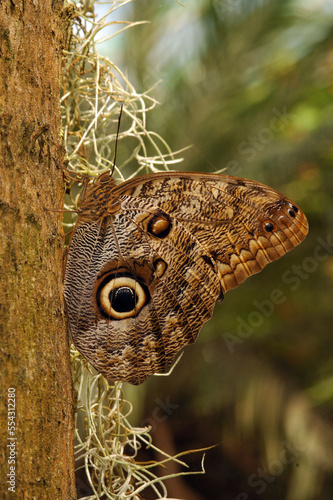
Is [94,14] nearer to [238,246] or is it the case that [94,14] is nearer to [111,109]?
[111,109]

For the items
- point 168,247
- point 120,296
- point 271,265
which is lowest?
point 120,296

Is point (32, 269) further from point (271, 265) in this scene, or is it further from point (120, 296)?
point (271, 265)

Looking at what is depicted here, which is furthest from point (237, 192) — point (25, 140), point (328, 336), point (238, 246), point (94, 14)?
point (328, 336)

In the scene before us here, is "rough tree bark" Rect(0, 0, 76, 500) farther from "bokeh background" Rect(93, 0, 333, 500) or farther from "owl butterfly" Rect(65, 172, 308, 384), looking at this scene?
"bokeh background" Rect(93, 0, 333, 500)

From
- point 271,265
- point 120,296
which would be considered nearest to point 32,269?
point 120,296

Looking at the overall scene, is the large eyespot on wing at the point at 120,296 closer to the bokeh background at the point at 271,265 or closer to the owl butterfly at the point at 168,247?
the owl butterfly at the point at 168,247

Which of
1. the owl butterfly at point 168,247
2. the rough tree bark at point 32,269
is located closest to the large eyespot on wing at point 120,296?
the owl butterfly at point 168,247
